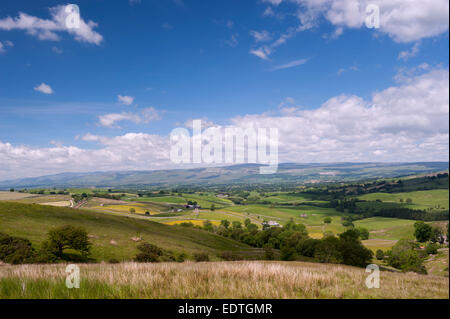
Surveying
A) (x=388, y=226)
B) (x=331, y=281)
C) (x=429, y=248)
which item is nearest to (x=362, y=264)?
(x=429, y=248)

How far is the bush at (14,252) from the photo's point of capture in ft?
108

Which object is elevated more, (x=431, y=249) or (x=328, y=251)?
(x=328, y=251)

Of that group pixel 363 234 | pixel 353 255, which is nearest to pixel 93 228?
pixel 353 255

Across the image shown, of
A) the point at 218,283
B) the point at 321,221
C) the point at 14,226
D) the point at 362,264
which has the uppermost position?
the point at 218,283

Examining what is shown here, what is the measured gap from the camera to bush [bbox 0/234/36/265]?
33.0 meters

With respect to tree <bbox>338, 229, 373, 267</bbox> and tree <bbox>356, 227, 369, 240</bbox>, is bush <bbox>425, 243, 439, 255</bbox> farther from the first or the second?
tree <bbox>338, 229, 373, 267</bbox>

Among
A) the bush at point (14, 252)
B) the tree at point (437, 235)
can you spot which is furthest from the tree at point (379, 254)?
the bush at point (14, 252)

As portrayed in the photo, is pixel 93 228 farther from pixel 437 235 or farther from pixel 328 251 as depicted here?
pixel 437 235

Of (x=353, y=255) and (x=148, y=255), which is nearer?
(x=148, y=255)

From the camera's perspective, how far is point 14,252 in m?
35.8
